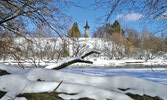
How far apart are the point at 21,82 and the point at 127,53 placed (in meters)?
16.0

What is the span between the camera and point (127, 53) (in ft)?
52.3

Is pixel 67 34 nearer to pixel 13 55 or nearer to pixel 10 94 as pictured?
pixel 13 55

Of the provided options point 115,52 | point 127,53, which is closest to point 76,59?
point 115,52

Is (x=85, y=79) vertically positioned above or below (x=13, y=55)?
below

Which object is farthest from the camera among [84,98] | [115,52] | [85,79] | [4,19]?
[115,52]

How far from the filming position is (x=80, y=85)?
101cm

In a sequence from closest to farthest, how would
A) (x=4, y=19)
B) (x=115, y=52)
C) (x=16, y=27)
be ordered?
(x=4, y=19) → (x=16, y=27) → (x=115, y=52)

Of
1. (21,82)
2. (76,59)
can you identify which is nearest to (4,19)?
(76,59)

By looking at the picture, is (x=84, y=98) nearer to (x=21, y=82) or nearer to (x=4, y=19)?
(x=21, y=82)

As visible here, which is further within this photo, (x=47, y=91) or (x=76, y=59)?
(x=76, y=59)

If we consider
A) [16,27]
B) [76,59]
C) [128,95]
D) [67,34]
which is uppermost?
[16,27]

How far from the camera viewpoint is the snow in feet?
3.15

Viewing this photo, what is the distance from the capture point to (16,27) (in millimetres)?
3150

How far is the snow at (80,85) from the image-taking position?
0.96 m
